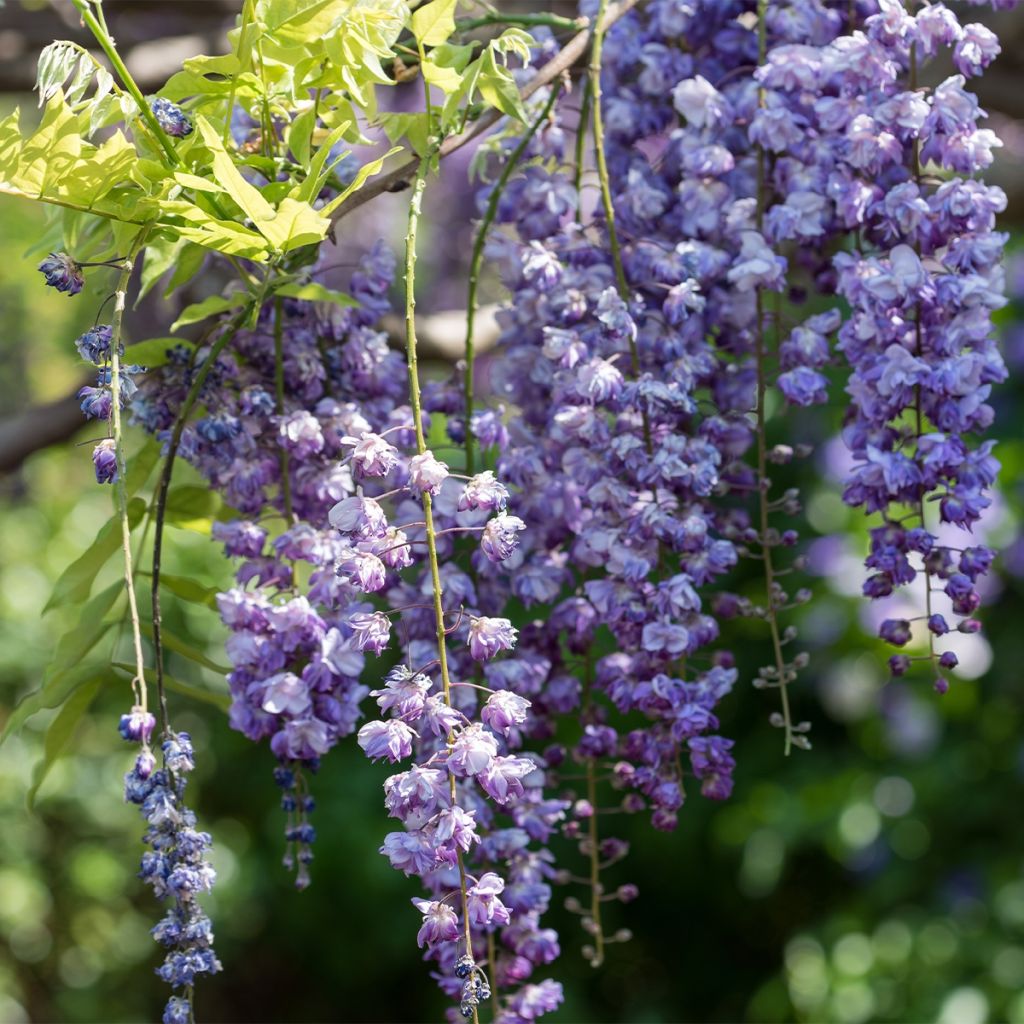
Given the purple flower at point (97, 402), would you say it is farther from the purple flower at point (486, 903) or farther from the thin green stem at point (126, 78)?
the purple flower at point (486, 903)

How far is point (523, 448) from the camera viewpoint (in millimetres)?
844

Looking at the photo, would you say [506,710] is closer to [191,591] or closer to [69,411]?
[191,591]

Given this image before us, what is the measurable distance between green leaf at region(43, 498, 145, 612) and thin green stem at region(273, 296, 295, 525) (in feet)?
A: 0.31

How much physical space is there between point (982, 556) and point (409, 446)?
35 centimetres

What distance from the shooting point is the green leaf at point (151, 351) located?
0.80 meters

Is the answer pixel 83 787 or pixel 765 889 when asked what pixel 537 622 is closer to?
pixel 765 889

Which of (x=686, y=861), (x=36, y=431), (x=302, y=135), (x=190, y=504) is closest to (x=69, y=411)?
(x=36, y=431)

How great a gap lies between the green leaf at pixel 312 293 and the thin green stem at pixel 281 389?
2cm

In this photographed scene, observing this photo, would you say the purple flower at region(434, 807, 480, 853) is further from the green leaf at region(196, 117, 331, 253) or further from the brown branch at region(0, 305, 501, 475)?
the brown branch at region(0, 305, 501, 475)

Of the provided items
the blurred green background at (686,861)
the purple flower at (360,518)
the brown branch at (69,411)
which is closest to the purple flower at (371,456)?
the purple flower at (360,518)

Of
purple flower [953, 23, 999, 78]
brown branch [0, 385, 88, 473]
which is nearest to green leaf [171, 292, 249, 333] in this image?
purple flower [953, 23, 999, 78]

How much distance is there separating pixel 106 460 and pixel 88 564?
0.21m

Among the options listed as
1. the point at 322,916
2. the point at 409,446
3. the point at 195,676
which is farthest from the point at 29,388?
the point at 409,446

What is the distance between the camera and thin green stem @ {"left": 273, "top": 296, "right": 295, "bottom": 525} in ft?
2.60
